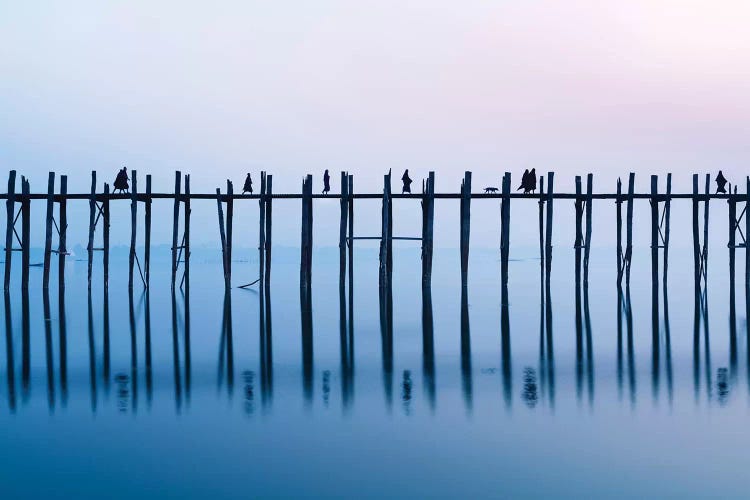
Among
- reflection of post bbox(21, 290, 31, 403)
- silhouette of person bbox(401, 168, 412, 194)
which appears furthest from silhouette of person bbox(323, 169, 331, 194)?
reflection of post bbox(21, 290, 31, 403)

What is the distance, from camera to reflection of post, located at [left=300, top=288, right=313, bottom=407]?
9.62 m

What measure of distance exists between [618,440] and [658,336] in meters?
7.74

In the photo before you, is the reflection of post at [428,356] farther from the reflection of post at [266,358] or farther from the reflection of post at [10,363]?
the reflection of post at [10,363]

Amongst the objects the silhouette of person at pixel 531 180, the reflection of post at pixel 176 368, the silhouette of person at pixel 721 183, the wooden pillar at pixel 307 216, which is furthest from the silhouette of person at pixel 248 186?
the silhouette of person at pixel 721 183

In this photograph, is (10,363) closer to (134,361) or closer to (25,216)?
(134,361)

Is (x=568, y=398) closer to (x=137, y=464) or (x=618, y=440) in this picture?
(x=618, y=440)

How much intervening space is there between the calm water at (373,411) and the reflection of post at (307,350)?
0.17 ft

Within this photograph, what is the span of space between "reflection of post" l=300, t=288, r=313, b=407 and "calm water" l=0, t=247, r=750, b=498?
51 mm

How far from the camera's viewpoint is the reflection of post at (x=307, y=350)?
9.62 meters

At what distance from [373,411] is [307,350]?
4565 mm

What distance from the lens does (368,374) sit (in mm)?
10688

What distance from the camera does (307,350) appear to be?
1296cm

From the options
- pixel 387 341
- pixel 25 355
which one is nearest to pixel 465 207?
pixel 387 341

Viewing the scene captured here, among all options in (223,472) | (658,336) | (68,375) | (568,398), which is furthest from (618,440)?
(658,336)
